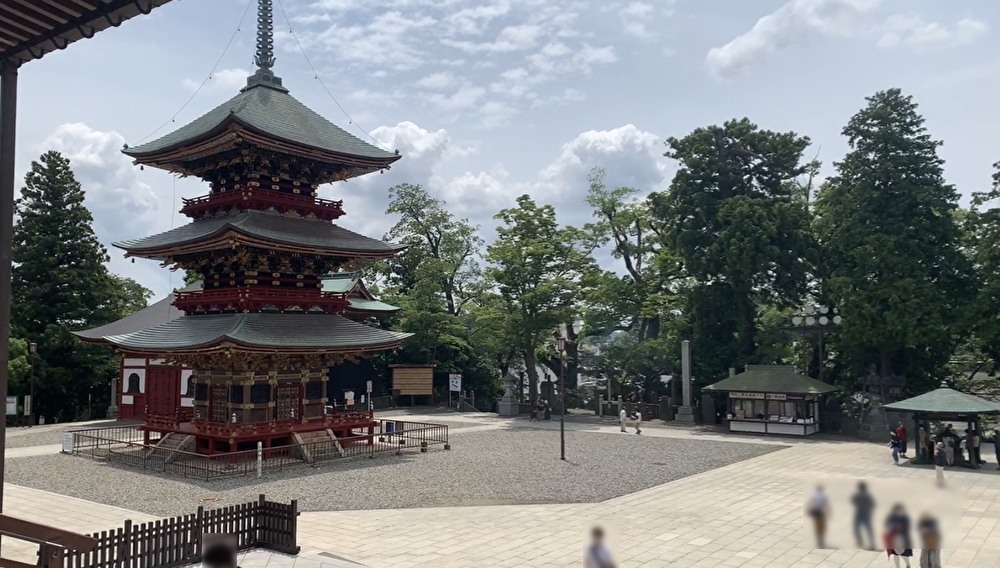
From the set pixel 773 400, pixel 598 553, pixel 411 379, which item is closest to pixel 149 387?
pixel 411 379

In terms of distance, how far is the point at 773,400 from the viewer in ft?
117

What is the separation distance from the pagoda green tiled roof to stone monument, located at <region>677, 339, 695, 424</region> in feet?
62.6

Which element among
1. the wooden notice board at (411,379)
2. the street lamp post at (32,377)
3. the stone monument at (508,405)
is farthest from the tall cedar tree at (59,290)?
the stone monument at (508,405)

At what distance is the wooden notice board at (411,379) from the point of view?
158ft

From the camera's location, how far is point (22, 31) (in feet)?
30.0

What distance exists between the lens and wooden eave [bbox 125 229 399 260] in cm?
2509

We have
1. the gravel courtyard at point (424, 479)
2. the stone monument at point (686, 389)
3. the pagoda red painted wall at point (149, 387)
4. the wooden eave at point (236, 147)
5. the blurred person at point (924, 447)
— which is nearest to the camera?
the gravel courtyard at point (424, 479)

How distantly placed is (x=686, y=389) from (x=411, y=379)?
1897 cm

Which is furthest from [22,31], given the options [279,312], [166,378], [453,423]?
[166,378]

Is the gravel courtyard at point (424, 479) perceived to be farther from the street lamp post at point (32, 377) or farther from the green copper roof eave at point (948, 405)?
the street lamp post at point (32, 377)

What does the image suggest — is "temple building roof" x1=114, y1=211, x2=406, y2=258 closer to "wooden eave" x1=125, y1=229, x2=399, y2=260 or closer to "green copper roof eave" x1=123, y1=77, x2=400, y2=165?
"wooden eave" x1=125, y1=229, x2=399, y2=260

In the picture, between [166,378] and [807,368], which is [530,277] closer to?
[807,368]

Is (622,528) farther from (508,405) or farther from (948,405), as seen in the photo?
(508,405)

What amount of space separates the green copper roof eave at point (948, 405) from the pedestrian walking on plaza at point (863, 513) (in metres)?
24.1
